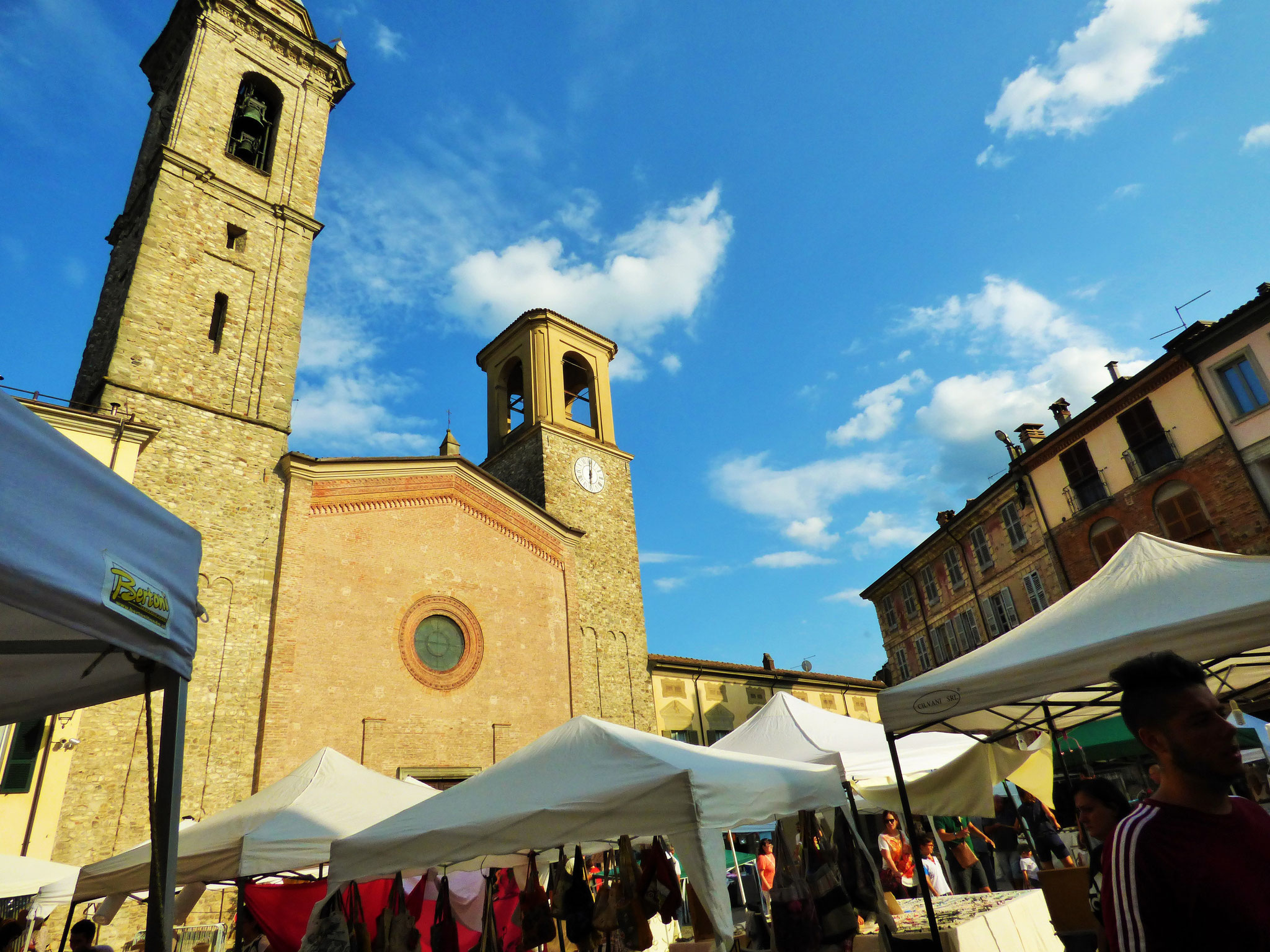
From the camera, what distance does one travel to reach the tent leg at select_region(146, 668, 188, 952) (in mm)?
1875

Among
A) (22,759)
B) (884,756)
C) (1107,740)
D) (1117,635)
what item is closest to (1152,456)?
(1107,740)

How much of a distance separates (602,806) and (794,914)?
184cm

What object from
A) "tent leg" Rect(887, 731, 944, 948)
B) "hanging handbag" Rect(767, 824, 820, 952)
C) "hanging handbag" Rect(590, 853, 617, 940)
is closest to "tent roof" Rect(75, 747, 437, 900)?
"hanging handbag" Rect(590, 853, 617, 940)

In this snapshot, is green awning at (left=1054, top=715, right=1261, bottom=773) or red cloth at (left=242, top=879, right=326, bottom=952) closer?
red cloth at (left=242, top=879, right=326, bottom=952)

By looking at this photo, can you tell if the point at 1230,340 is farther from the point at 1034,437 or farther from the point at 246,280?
the point at 246,280

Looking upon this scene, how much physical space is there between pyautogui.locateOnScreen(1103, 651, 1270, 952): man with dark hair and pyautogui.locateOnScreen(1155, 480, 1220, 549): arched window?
18848 millimetres

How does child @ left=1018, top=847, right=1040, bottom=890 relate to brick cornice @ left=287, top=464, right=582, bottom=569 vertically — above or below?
below

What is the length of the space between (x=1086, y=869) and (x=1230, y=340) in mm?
17028

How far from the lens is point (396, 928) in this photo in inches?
228

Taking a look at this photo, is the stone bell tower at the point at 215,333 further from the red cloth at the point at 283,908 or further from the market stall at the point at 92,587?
the market stall at the point at 92,587

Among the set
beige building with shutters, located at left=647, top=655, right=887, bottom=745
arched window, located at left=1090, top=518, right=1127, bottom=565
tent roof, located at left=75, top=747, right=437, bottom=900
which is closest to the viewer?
tent roof, located at left=75, top=747, right=437, bottom=900

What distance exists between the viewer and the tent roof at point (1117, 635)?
13.7 ft

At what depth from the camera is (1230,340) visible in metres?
17.0

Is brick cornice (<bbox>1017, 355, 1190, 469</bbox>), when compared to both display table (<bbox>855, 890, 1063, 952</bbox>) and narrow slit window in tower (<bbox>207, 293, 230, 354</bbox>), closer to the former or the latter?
display table (<bbox>855, 890, 1063, 952</bbox>)
